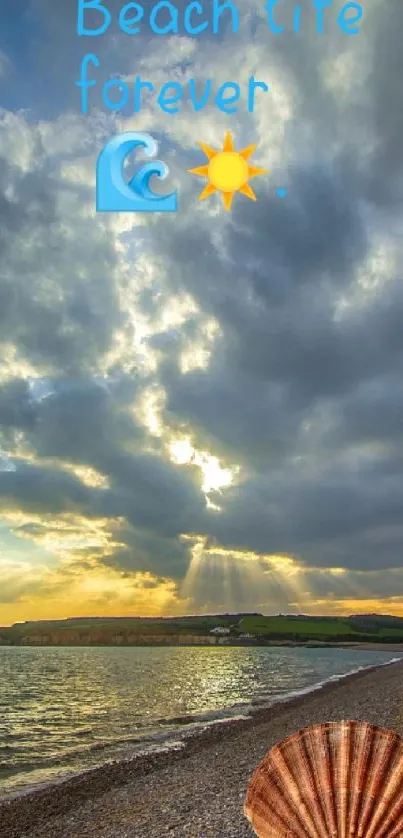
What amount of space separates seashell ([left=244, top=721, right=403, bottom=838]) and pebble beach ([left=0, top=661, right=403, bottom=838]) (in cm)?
594

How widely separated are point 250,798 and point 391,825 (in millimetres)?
1648

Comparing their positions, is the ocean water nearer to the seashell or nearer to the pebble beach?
the pebble beach

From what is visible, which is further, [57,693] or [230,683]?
[230,683]

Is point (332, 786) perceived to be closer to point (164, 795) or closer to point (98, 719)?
point (164, 795)

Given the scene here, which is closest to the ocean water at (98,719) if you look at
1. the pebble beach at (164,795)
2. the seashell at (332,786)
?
the pebble beach at (164,795)

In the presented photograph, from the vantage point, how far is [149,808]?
15.9 m

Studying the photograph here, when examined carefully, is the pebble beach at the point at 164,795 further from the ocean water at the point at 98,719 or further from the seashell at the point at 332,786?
the seashell at the point at 332,786

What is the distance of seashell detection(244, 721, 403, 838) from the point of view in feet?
21.8

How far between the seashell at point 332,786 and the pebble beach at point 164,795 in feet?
19.5

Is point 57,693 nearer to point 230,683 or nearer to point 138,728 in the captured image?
point 230,683

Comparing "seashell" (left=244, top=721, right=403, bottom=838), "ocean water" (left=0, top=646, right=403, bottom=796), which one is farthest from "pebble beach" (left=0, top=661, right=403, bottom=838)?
"seashell" (left=244, top=721, right=403, bottom=838)

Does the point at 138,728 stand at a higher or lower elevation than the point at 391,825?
lower

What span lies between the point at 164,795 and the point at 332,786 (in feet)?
40.6

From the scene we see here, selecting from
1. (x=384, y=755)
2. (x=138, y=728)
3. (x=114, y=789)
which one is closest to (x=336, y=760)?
(x=384, y=755)
